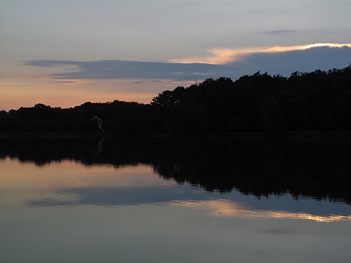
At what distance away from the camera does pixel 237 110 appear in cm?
8862

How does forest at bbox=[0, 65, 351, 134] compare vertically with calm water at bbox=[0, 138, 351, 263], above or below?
above

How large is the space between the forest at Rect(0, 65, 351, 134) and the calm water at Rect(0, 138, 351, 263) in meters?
48.2

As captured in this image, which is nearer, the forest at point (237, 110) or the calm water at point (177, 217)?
the calm water at point (177, 217)

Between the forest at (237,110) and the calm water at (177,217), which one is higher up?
the forest at (237,110)

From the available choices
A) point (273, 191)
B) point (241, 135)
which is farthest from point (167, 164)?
point (241, 135)

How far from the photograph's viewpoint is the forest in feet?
233

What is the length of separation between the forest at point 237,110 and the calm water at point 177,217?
4815 cm

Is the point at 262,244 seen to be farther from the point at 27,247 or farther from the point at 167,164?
the point at 167,164

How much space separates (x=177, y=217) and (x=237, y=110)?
7635cm

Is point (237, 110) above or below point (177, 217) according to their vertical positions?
above

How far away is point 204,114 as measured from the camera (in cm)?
8962

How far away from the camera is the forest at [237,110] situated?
70938 mm

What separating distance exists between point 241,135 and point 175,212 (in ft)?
232

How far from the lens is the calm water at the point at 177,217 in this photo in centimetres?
973
